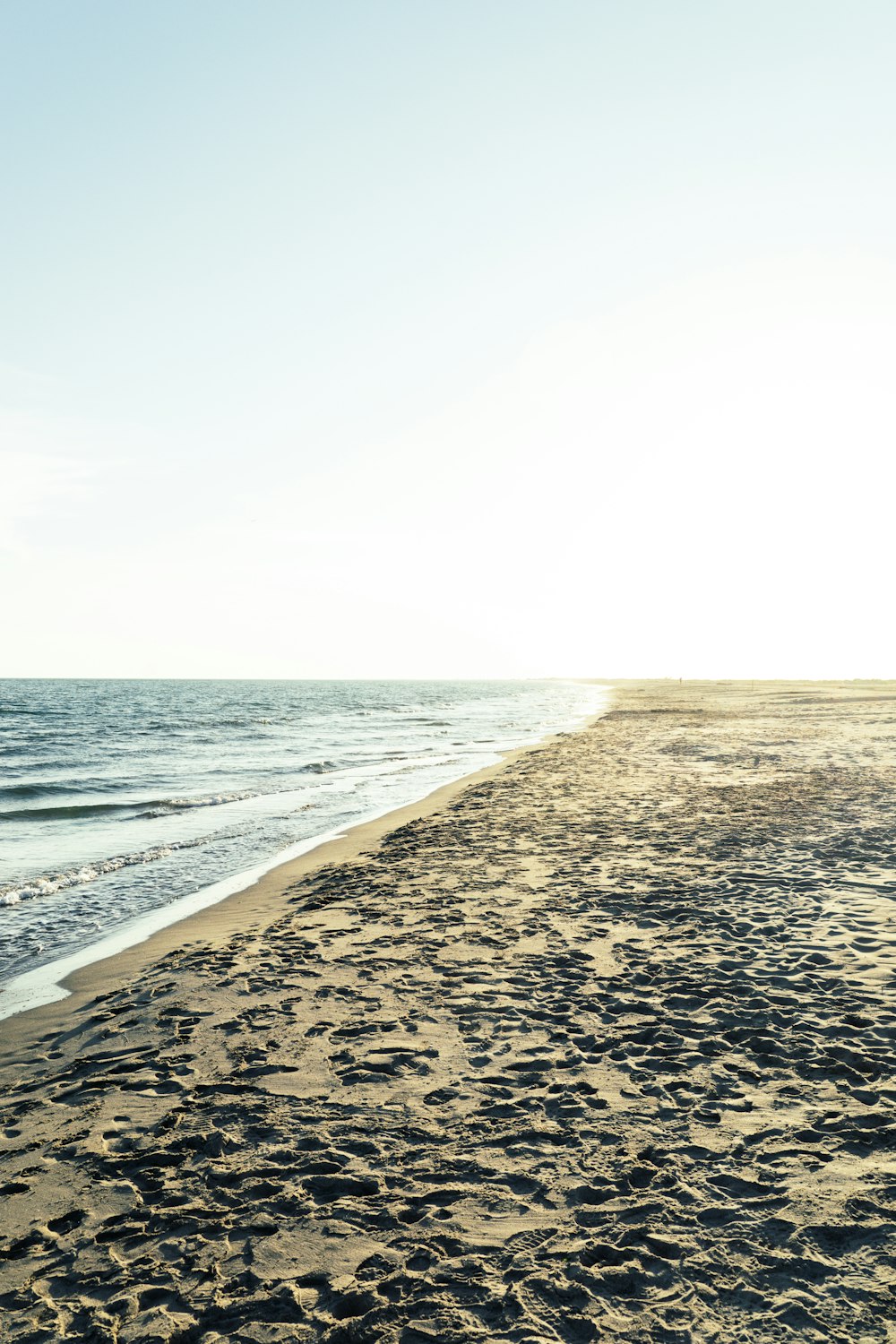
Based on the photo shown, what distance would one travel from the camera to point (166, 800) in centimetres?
2384

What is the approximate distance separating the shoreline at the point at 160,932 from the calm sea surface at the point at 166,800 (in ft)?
1.28

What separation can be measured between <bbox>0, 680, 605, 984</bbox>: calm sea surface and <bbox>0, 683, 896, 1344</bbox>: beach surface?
117 inches

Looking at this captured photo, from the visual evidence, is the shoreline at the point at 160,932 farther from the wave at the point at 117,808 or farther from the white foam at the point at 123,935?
the wave at the point at 117,808

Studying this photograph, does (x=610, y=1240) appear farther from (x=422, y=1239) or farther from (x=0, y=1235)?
(x=0, y=1235)

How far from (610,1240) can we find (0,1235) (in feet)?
12.0

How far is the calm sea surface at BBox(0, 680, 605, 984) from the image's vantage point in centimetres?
1334

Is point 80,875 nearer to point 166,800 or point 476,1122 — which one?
point 166,800

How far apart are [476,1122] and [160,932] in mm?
7188

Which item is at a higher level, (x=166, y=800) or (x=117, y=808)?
(x=166, y=800)

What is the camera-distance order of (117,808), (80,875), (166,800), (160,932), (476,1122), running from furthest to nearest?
1. (166,800)
2. (117,808)
3. (80,875)
4. (160,932)
5. (476,1122)

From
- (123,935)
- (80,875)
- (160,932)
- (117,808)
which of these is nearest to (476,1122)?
(160,932)

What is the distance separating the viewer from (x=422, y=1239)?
444 centimetres

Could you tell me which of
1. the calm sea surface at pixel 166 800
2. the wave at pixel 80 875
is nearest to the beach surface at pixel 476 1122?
the calm sea surface at pixel 166 800

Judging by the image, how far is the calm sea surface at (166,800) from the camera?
13336mm
